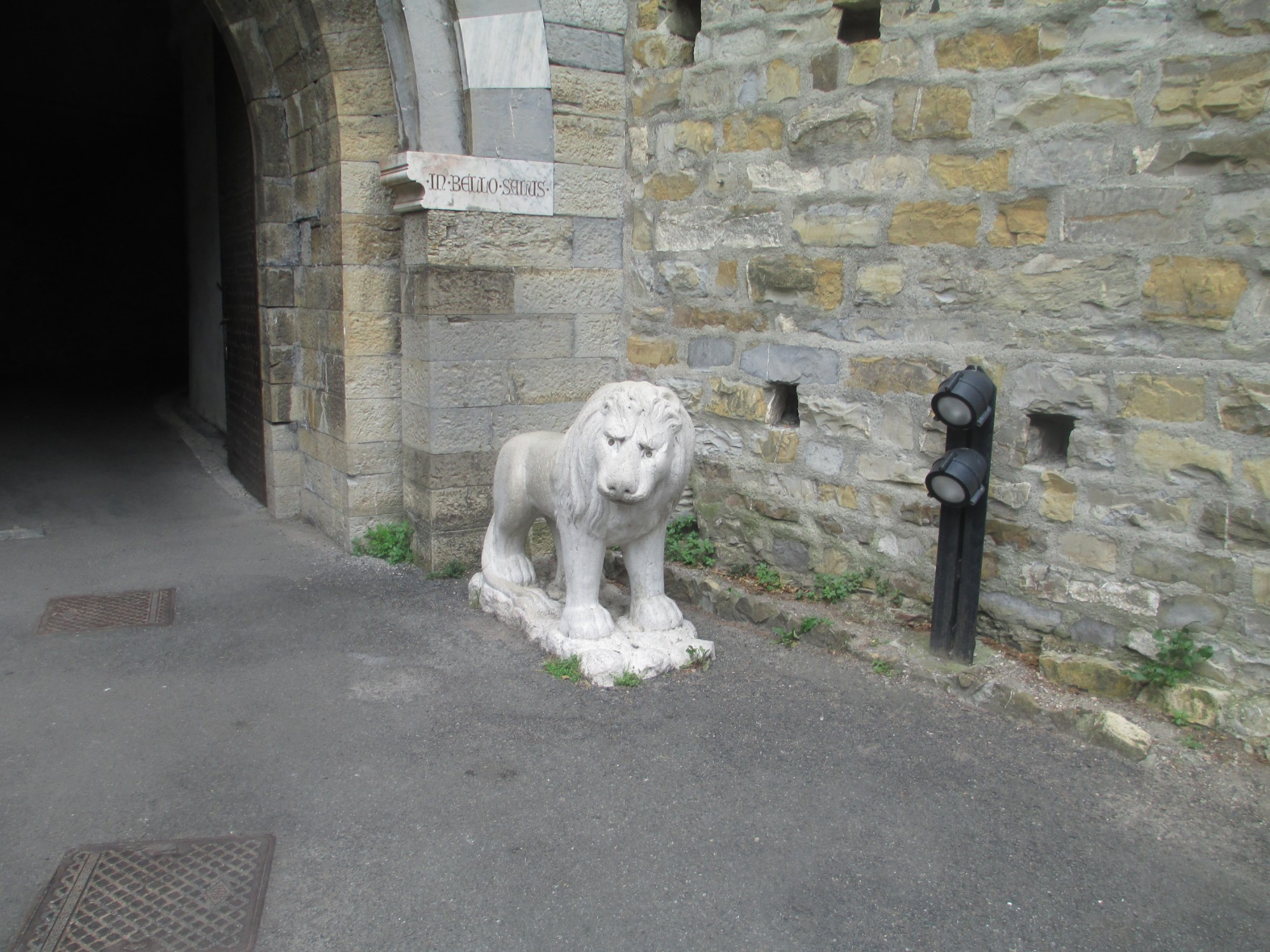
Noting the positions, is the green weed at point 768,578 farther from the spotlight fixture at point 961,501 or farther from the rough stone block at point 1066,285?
the rough stone block at point 1066,285

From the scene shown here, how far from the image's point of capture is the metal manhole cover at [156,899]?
7.13ft

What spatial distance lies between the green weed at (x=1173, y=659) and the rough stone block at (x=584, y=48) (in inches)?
134

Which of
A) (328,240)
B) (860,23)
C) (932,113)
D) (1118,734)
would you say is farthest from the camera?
(328,240)

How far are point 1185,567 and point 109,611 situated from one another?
4177 millimetres

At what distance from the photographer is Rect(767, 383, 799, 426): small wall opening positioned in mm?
4344

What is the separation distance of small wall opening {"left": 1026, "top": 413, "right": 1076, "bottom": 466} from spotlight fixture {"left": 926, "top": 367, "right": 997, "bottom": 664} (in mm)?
154

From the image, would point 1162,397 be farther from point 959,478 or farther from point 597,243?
point 597,243

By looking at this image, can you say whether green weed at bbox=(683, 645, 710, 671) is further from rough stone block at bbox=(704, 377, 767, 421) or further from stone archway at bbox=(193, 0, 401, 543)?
stone archway at bbox=(193, 0, 401, 543)

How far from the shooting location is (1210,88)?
2.99 meters

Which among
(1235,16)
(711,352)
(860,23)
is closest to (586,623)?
(711,352)

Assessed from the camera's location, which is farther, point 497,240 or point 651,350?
point 651,350

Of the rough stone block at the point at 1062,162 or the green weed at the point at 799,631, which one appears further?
the green weed at the point at 799,631

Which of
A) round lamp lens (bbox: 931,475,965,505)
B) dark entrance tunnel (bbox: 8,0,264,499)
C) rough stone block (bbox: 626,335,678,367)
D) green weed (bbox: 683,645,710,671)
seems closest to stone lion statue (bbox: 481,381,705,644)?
green weed (bbox: 683,645,710,671)

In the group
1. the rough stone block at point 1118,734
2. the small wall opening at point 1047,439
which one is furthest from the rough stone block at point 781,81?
the rough stone block at point 1118,734
